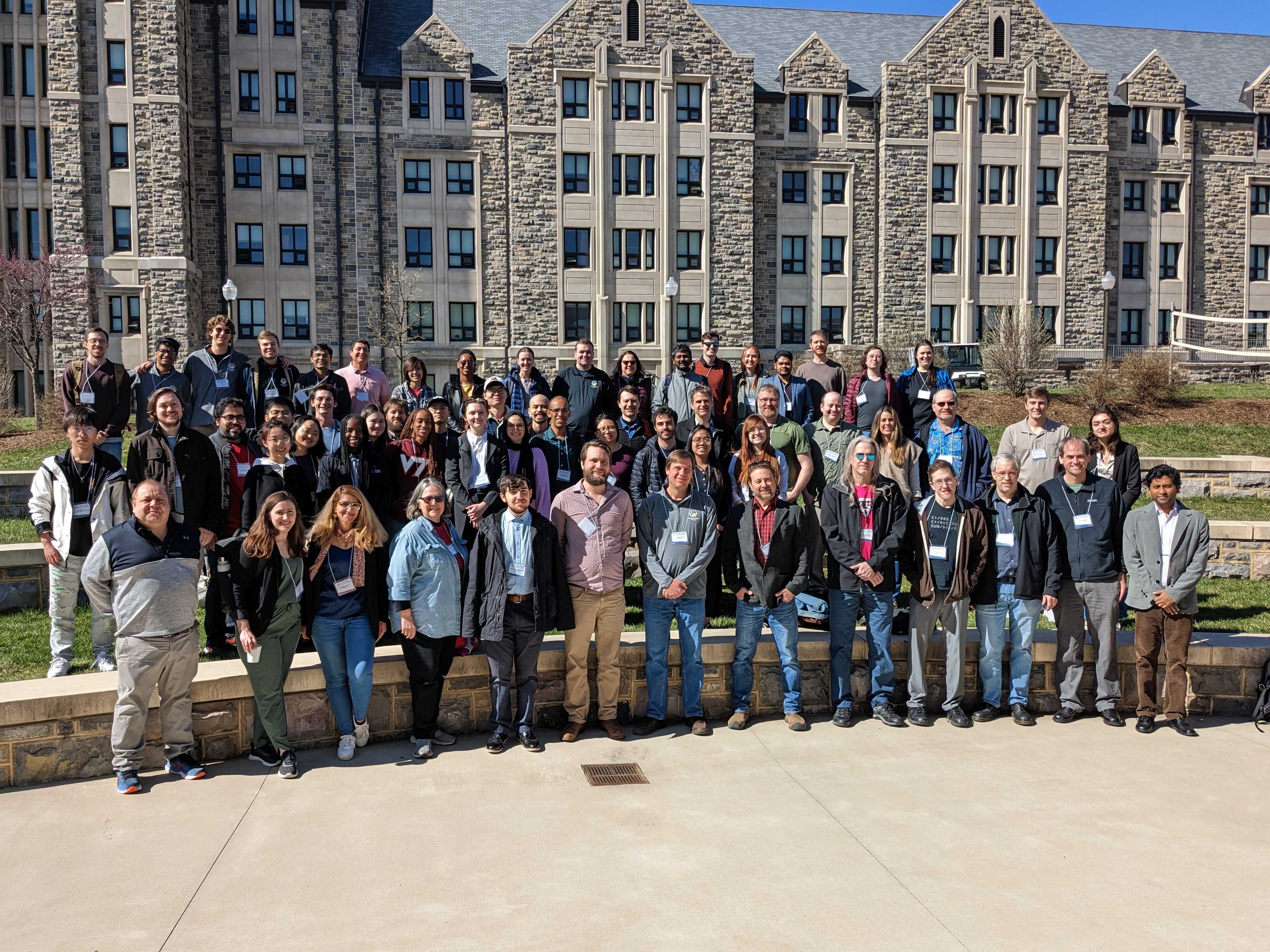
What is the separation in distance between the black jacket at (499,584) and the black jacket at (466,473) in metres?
1.09

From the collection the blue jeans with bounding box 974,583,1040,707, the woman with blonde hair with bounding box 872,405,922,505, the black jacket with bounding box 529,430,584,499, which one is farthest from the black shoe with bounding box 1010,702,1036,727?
the black jacket with bounding box 529,430,584,499

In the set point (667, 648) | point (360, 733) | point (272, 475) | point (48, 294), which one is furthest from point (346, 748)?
point (48, 294)

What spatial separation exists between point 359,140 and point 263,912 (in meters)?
35.5

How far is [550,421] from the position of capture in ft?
29.3

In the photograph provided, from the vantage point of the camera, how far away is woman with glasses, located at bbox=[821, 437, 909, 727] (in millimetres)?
7352

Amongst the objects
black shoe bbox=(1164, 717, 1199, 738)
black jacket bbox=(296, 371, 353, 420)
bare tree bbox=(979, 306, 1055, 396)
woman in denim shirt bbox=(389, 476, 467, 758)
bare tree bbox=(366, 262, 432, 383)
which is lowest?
black shoe bbox=(1164, 717, 1199, 738)

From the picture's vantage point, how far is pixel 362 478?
7746 mm

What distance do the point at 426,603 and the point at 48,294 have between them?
32741 mm

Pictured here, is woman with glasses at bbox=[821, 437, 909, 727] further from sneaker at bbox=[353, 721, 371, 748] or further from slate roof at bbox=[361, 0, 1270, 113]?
slate roof at bbox=[361, 0, 1270, 113]

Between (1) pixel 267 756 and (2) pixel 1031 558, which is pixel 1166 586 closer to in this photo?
(2) pixel 1031 558

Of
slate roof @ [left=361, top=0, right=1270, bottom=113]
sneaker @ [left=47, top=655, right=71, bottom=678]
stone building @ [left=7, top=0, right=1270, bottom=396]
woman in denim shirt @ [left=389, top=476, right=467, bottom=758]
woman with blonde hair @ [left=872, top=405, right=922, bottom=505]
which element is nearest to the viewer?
woman in denim shirt @ [left=389, top=476, right=467, bottom=758]

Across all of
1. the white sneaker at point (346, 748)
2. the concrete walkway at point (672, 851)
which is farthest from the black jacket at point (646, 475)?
the white sneaker at point (346, 748)

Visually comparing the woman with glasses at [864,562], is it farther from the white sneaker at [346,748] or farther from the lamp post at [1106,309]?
the lamp post at [1106,309]

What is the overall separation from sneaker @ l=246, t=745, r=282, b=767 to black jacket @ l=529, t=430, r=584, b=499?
10.5ft
